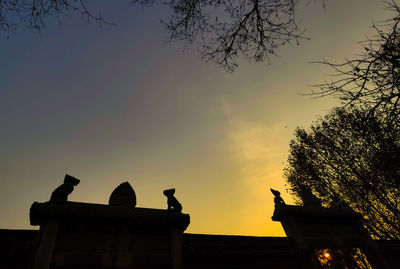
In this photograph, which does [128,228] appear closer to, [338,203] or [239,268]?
[239,268]

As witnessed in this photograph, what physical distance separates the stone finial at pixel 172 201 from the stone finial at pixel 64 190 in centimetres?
273

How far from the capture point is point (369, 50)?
11.1 feet

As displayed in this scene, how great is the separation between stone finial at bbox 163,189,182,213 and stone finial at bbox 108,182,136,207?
1.08 metres

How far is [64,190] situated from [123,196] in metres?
1.59

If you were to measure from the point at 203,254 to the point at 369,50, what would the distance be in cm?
596

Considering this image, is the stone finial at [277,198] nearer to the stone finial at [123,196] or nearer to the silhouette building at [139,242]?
the silhouette building at [139,242]

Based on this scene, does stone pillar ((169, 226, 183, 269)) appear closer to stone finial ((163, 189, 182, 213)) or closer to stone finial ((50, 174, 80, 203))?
stone finial ((163, 189, 182, 213))

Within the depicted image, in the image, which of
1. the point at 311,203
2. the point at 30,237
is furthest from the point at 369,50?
the point at 30,237

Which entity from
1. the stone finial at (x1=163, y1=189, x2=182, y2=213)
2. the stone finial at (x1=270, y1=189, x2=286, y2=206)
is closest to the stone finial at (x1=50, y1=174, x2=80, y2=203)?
the stone finial at (x1=163, y1=189, x2=182, y2=213)

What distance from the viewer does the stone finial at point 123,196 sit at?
616 centimetres

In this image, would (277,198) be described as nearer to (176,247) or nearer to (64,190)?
(176,247)

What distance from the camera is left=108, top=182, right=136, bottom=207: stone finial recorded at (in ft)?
20.2

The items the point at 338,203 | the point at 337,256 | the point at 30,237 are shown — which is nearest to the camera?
the point at 30,237

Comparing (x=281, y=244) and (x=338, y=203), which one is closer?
(x=281, y=244)
